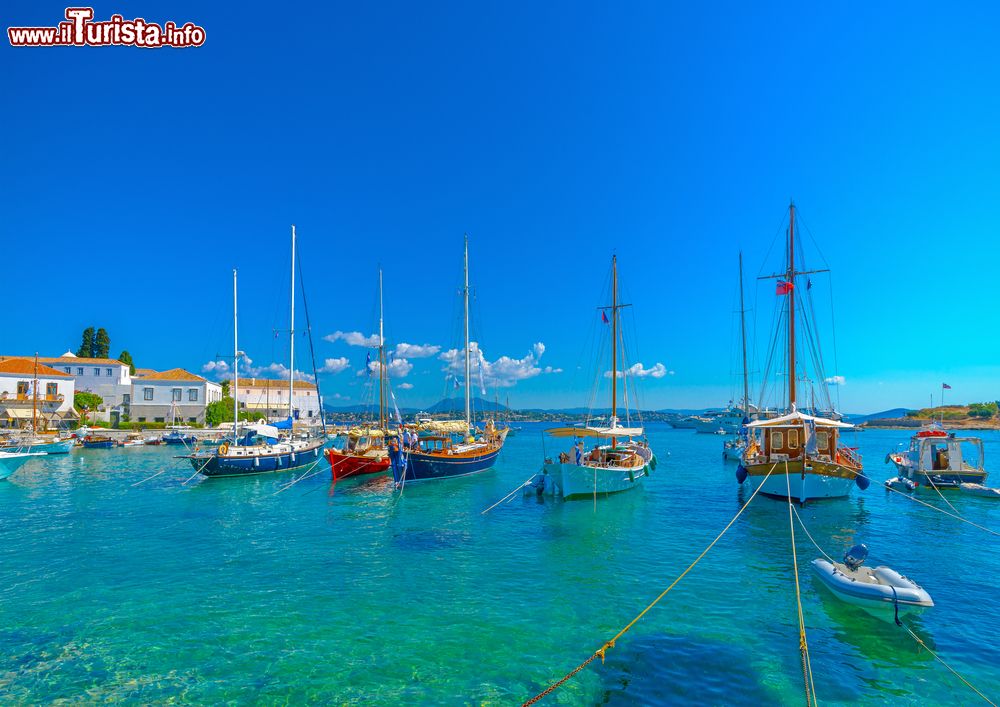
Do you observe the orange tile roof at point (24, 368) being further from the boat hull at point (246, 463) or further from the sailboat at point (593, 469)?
the sailboat at point (593, 469)

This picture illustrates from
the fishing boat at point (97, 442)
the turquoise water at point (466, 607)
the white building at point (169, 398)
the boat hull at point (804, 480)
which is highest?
the white building at point (169, 398)

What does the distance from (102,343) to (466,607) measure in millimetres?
123415

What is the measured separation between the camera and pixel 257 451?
42.9 m

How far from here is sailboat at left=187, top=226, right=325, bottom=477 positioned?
134ft

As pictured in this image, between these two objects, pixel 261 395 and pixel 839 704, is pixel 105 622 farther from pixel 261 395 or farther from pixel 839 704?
pixel 261 395

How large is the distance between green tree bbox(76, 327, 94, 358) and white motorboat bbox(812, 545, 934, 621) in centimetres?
13100

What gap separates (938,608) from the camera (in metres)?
14.0

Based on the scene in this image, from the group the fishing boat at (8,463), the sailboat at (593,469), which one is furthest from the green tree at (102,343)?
the sailboat at (593,469)

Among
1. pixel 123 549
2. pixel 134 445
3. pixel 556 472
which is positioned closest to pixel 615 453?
pixel 556 472

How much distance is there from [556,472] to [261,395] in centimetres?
10821

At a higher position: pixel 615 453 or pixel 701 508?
pixel 615 453

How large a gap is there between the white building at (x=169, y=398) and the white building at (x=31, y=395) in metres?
10.5

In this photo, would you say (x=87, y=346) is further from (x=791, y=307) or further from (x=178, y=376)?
(x=791, y=307)

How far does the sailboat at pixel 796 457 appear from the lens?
88.9ft
